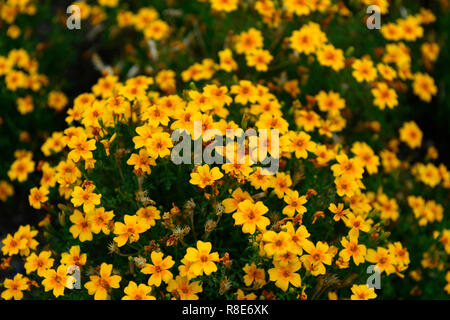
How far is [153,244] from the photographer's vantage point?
2896 millimetres

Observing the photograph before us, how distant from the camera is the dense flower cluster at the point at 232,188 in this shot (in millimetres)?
2891

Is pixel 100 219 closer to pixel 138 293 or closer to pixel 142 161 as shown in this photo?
pixel 142 161

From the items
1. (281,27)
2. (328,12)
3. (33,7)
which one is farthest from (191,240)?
(33,7)

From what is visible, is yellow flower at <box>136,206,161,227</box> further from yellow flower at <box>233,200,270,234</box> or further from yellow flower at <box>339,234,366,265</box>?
yellow flower at <box>339,234,366,265</box>

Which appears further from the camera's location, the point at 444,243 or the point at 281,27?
the point at 281,27

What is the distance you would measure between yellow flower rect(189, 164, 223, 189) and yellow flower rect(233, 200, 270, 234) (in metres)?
0.23

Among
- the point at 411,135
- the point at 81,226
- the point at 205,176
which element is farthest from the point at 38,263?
the point at 411,135

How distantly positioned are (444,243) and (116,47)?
4.70m

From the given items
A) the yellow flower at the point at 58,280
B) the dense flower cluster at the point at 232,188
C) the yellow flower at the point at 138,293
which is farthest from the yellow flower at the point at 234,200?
the yellow flower at the point at 58,280

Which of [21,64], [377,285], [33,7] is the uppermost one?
[33,7]

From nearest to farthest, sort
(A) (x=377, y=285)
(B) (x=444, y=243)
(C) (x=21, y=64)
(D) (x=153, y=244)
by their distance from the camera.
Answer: (D) (x=153, y=244)
(A) (x=377, y=285)
(B) (x=444, y=243)
(C) (x=21, y=64)

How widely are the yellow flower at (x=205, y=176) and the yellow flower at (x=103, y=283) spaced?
79cm

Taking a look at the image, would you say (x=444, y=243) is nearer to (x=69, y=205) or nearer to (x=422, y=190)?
(x=422, y=190)

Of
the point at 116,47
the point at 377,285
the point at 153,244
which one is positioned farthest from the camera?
the point at 116,47
